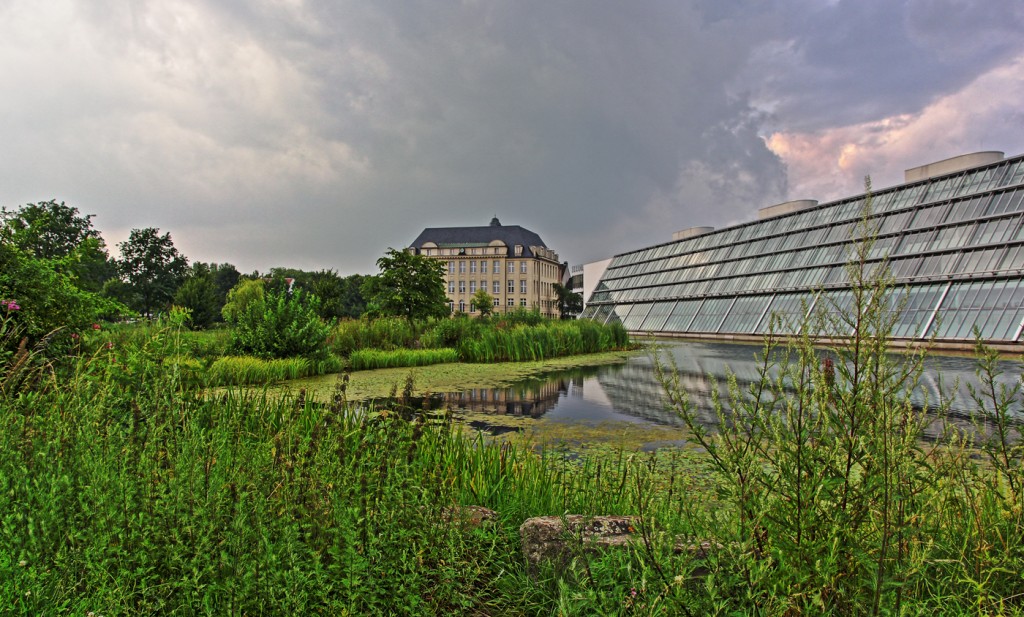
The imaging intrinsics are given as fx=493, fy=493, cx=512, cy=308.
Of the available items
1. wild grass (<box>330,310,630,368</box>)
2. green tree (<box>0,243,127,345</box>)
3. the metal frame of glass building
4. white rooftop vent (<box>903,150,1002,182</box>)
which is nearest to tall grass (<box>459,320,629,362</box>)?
wild grass (<box>330,310,630,368</box>)

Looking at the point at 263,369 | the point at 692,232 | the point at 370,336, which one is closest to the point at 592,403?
the point at 263,369

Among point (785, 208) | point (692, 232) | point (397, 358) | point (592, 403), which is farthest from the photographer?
point (692, 232)

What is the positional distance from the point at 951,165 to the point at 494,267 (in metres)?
64.3

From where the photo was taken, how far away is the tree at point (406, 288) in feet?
68.1

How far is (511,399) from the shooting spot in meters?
9.82

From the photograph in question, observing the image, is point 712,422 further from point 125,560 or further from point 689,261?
point 689,261

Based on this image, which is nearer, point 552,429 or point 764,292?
point 552,429

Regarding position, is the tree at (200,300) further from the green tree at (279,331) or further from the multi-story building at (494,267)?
the multi-story building at (494,267)

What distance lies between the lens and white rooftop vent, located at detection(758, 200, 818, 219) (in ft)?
146

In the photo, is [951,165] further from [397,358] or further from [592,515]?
[592,515]

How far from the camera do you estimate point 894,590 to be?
5.44ft

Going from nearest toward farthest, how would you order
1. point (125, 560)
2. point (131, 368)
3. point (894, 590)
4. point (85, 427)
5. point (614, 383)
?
point (894, 590)
point (125, 560)
point (85, 427)
point (131, 368)
point (614, 383)

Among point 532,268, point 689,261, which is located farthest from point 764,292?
point 532,268

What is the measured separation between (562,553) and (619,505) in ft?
3.40
